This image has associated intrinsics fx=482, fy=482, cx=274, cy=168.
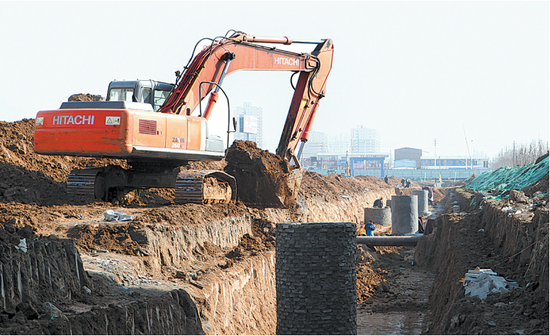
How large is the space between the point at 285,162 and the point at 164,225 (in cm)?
583

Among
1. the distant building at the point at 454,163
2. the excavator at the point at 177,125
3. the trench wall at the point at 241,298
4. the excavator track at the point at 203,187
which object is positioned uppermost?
the distant building at the point at 454,163

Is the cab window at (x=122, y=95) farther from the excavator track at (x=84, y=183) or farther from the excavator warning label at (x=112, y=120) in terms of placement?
the excavator track at (x=84, y=183)

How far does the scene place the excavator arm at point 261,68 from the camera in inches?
465

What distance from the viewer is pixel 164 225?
937 centimetres

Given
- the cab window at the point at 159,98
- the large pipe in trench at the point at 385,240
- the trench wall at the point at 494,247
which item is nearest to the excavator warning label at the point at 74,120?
the cab window at the point at 159,98

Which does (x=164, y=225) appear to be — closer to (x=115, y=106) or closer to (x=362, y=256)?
(x=115, y=106)

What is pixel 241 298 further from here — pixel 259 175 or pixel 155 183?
pixel 259 175

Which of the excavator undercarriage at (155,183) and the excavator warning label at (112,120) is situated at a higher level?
the excavator warning label at (112,120)

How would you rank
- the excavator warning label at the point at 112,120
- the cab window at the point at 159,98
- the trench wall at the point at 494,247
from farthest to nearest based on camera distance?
1. the cab window at the point at 159,98
2. the excavator warning label at the point at 112,120
3. the trench wall at the point at 494,247

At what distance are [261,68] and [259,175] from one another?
3.14m

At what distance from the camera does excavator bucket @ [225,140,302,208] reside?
14086mm

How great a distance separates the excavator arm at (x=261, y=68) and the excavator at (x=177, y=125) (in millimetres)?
25

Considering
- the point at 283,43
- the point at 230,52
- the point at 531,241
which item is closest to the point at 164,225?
the point at 230,52

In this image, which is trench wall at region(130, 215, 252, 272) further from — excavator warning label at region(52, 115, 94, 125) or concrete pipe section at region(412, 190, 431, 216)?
concrete pipe section at region(412, 190, 431, 216)
